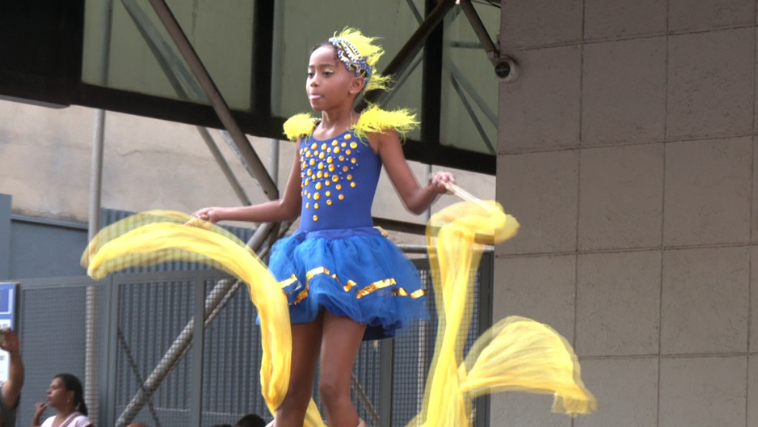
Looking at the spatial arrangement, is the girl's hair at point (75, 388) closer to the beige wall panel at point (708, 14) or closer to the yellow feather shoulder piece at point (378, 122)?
the beige wall panel at point (708, 14)

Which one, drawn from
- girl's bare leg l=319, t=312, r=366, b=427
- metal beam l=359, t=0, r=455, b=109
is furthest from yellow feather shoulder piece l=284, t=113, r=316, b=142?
metal beam l=359, t=0, r=455, b=109

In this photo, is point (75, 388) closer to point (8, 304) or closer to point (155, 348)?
point (155, 348)

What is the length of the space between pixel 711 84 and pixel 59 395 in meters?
3.90

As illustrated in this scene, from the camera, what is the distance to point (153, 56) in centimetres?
827

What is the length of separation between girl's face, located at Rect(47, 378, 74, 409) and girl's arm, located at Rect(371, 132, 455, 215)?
13.4 feet

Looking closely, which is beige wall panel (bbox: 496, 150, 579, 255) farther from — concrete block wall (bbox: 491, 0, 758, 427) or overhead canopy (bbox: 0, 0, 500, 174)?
overhead canopy (bbox: 0, 0, 500, 174)

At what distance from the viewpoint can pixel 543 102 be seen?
6.39 metres

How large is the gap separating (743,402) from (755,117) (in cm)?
123

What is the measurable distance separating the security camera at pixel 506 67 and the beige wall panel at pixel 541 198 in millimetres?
382

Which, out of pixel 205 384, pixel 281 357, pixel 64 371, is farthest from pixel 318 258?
pixel 64 371

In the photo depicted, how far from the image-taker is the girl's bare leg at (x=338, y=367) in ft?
12.4

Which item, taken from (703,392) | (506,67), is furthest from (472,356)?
(506,67)

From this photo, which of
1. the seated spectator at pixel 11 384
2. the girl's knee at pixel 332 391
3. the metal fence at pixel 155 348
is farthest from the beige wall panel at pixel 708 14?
the seated spectator at pixel 11 384

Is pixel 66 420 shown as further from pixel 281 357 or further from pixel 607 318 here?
pixel 281 357
